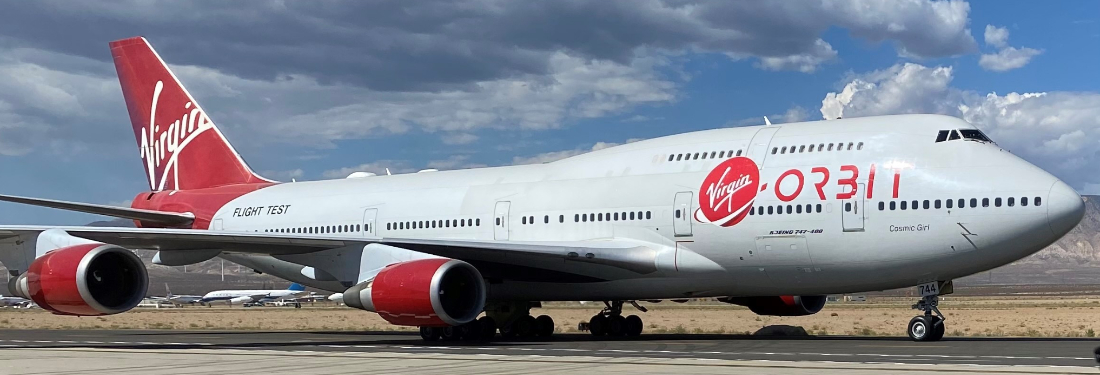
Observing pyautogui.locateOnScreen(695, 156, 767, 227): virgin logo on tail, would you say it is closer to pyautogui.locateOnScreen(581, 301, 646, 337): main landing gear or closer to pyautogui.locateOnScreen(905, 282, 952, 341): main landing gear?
pyautogui.locateOnScreen(905, 282, 952, 341): main landing gear

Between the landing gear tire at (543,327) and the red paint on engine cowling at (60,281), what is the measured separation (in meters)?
8.94

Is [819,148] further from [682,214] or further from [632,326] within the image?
[632,326]

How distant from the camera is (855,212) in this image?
20.1 meters

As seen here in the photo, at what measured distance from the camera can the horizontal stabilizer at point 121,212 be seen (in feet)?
84.9

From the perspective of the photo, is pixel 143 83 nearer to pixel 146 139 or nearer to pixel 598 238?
pixel 146 139

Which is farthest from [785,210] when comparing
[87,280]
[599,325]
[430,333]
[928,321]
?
[87,280]

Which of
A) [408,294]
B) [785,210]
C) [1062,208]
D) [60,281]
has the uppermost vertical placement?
[785,210]

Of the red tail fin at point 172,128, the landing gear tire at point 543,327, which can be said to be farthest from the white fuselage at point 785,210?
the red tail fin at point 172,128

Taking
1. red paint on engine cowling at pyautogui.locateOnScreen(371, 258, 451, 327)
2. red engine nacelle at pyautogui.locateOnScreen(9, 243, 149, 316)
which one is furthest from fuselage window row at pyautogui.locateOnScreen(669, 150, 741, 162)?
red engine nacelle at pyautogui.locateOnScreen(9, 243, 149, 316)

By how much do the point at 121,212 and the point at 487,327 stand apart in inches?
388

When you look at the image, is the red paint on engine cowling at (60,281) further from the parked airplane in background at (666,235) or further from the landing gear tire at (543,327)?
the landing gear tire at (543,327)

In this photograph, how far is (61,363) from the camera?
1608 cm

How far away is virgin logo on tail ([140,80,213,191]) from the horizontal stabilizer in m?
1.93

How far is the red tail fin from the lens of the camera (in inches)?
1249
